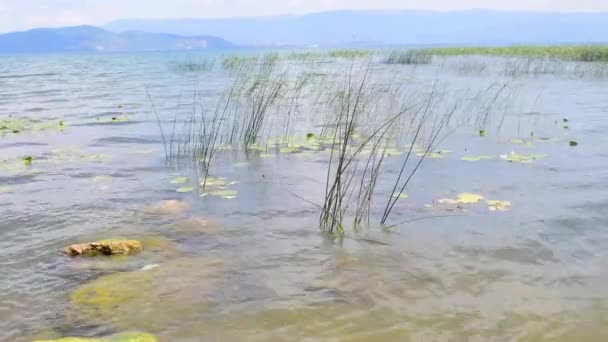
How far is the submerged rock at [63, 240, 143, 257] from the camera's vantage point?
5219 mm

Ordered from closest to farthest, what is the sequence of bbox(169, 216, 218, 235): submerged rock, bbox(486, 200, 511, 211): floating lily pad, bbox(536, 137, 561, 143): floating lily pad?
bbox(169, 216, 218, 235): submerged rock → bbox(486, 200, 511, 211): floating lily pad → bbox(536, 137, 561, 143): floating lily pad

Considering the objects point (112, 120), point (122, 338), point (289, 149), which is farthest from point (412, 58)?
point (122, 338)

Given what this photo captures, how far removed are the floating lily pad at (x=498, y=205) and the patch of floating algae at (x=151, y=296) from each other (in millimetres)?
3190

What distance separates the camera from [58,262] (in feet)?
16.7

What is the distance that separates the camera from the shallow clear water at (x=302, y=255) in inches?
155

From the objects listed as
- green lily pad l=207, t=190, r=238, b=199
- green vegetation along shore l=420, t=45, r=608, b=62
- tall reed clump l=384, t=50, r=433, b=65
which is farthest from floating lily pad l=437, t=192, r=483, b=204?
tall reed clump l=384, t=50, r=433, b=65

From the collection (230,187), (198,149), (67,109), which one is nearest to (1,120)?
(67,109)

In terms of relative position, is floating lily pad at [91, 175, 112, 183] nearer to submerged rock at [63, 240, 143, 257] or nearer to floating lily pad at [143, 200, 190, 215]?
floating lily pad at [143, 200, 190, 215]

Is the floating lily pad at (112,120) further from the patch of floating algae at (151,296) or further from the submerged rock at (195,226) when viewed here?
the patch of floating algae at (151,296)

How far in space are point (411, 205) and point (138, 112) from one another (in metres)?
10.9

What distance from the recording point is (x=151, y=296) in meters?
4.36

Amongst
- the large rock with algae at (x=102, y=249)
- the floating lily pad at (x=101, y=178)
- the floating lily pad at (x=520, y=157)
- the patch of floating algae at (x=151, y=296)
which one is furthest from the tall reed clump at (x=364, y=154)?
the floating lily pad at (x=101, y=178)

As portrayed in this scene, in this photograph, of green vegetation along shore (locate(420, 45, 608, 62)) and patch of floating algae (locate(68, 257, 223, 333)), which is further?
green vegetation along shore (locate(420, 45, 608, 62))

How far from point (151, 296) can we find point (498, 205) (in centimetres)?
398
